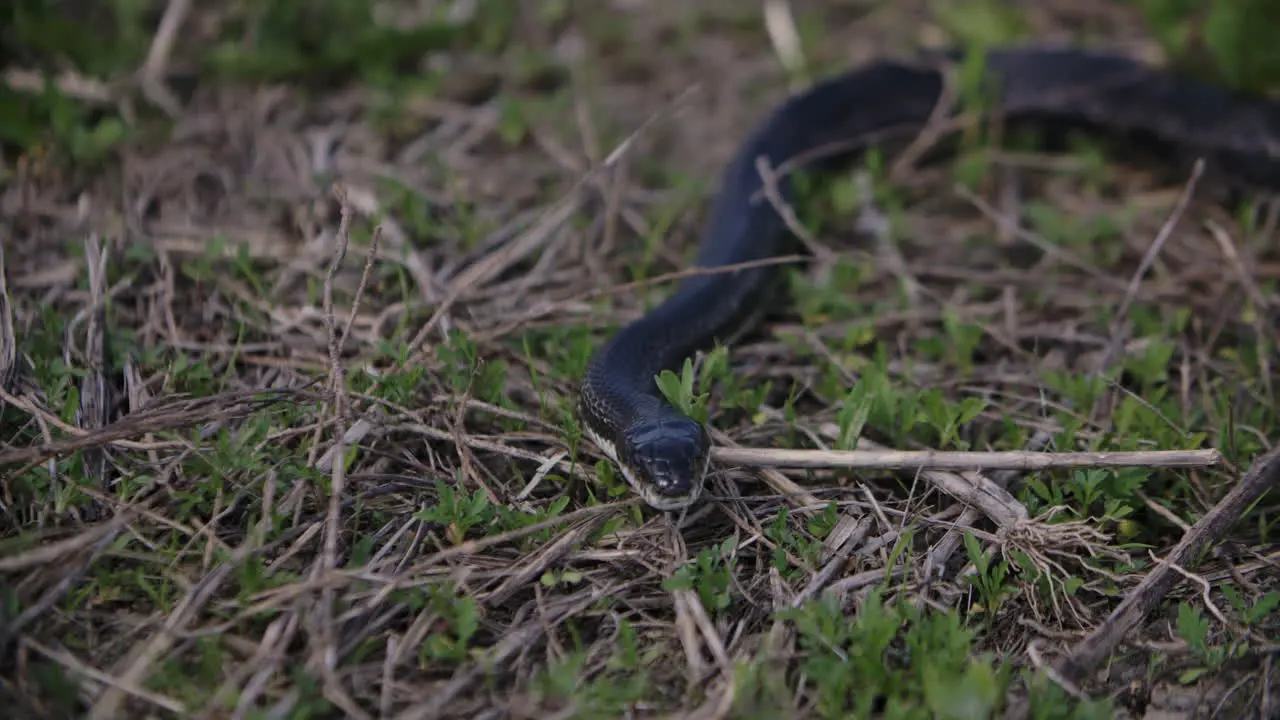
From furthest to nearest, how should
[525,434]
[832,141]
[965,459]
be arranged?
[832,141] < [525,434] < [965,459]

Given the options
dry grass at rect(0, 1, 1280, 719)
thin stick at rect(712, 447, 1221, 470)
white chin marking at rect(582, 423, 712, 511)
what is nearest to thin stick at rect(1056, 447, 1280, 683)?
dry grass at rect(0, 1, 1280, 719)

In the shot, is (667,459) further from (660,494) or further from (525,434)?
(525,434)

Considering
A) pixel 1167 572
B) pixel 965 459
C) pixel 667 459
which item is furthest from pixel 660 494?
pixel 1167 572

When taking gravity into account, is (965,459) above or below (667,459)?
below

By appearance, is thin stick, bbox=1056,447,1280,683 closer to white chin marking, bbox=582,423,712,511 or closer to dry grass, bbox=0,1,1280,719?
dry grass, bbox=0,1,1280,719

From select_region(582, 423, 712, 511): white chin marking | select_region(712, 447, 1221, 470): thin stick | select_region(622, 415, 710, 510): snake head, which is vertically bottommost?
select_region(712, 447, 1221, 470): thin stick

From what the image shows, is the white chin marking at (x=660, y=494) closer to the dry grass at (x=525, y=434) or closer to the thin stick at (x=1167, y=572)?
the dry grass at (x=525, y=434)

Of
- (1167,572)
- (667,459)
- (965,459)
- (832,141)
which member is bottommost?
(1167,572)

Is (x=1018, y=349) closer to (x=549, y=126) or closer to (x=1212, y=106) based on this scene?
(x=1212, y=106)
